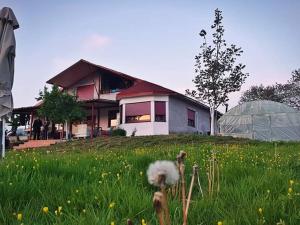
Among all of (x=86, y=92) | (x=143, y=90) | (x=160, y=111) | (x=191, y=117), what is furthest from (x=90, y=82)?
(x=191, y=117)

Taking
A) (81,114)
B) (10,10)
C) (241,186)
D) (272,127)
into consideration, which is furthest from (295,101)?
(241,186)

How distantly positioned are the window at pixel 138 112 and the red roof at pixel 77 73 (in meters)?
2.92

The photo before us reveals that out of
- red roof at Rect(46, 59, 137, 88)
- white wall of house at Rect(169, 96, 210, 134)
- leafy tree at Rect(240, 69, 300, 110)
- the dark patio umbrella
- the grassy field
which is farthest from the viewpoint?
leafy tree at Rect(240, 69, 300, 110)

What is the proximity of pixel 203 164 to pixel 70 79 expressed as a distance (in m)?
34.3

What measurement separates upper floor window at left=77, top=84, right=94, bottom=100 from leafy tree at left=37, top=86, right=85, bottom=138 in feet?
17.2

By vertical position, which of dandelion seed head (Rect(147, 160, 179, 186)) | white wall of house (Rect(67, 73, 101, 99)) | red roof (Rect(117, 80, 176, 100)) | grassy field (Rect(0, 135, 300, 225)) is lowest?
grassy field (Rect(0, 135, 300, 225))

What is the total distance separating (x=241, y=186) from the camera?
3.79m

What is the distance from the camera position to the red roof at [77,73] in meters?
36.2

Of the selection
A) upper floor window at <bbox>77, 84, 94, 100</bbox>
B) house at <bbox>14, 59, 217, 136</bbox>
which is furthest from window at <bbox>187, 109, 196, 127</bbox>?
upper floor window at <bbox>77, 84, 94, 100</bbox>

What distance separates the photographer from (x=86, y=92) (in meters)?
38.7

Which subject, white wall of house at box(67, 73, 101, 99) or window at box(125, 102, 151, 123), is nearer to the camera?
window at box(125, 102, 151, 123)

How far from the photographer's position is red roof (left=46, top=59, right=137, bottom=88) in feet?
119

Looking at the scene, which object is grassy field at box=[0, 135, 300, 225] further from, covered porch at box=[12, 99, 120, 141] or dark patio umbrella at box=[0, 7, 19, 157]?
covered porch at box=[12, 99, 120, 141]

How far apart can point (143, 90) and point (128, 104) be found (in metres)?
1.85
